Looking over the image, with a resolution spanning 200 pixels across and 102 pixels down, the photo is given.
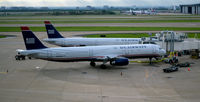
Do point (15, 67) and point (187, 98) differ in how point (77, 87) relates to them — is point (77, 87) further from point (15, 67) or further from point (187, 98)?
point (15, 67)

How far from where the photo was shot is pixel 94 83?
34188 mm

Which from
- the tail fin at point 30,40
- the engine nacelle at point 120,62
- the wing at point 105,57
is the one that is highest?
the tail fin at point 30,40

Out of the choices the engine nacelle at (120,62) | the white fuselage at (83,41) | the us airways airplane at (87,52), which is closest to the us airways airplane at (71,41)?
the white fuselage at (83,41)

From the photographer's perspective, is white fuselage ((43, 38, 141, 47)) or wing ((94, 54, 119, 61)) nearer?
wing ((94, 54, 119, 61))

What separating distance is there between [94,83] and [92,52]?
31.1 ft

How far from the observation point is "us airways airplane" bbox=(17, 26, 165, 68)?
4022 centimetres

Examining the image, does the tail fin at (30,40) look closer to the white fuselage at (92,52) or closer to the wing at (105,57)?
the white fuselage at (92,52)

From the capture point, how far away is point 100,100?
27.5 m

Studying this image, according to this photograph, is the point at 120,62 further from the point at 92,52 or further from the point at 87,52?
the point at 87,52

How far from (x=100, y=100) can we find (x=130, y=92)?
458 cm

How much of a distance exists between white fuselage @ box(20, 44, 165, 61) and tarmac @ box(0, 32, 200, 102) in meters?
2.11

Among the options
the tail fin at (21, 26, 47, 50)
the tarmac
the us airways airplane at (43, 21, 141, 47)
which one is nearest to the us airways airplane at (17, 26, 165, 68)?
the tail fin at (21, 26, 47, 50)

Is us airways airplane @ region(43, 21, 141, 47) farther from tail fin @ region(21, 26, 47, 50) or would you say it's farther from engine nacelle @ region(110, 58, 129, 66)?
engine nacelle @ region(110, 58, 129, 66)

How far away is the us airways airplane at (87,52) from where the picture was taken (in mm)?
40219
